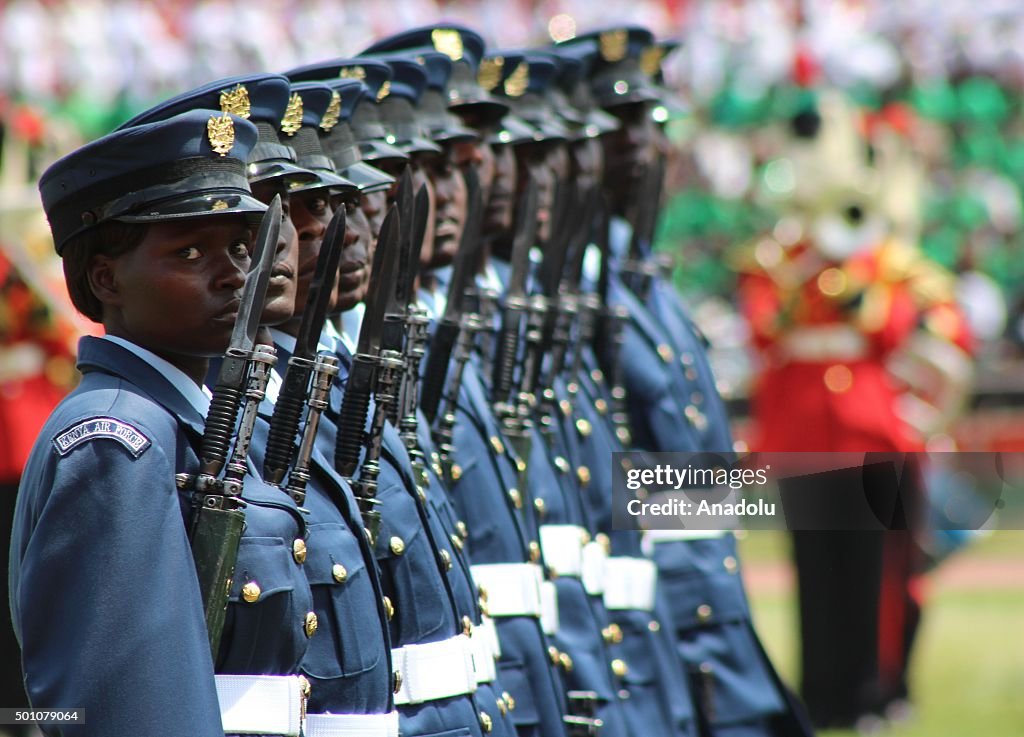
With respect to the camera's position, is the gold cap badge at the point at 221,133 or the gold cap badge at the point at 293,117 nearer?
the gold cap badge at the point at 221,133

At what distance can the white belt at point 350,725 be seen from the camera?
337 cm

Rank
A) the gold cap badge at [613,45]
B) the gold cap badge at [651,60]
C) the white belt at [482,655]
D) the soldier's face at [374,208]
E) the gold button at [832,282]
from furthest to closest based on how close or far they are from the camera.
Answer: the gold button at [832,282]
the gold cap badge at [651,60]
the gold cap badge at [613,45]
the soldier's face at [374,208]
the white belt at [482,655]

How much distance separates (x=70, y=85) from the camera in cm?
1638

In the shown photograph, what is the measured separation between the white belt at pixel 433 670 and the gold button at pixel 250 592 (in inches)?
27.3

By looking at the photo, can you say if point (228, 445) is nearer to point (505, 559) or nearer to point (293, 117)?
point (293, 117)

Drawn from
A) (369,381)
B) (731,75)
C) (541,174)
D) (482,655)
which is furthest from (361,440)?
(731,75)

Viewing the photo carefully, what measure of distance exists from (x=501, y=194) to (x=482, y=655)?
1.69m

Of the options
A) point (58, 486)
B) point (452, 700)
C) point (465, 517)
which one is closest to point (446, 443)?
point (465, 517)

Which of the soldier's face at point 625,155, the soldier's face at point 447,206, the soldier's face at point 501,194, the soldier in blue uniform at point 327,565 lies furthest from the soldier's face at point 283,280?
the soldier's face at point 625,155

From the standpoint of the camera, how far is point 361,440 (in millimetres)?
3805

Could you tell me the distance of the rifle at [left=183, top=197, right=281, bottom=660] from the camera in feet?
9.94

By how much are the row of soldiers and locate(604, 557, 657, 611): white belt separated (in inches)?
0.6

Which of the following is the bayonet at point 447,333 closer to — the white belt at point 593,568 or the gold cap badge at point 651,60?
the white belt at point 593,568

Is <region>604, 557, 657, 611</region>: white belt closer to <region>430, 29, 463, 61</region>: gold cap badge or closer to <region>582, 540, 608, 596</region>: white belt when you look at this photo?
<region>582, 540, 608, 596</region>: white belt
